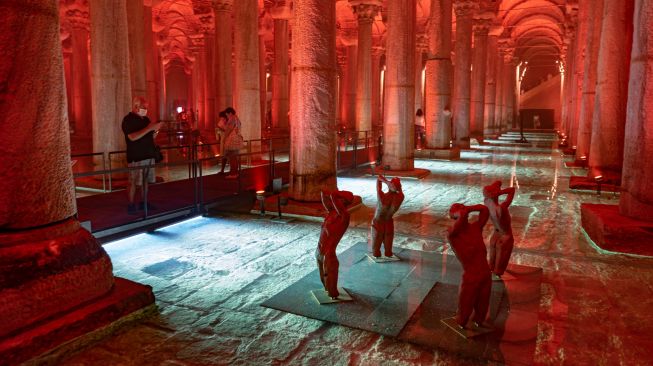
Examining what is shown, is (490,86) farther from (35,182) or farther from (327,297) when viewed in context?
(35,182)

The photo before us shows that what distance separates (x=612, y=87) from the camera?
366 inches

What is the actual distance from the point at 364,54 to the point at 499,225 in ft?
62.8

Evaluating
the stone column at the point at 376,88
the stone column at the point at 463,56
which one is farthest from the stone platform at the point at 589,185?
the stone column at the point at 376,88

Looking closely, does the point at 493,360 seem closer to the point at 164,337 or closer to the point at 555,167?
the point at 164,337

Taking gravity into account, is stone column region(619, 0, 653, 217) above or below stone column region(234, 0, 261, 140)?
below

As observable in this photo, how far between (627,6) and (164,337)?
30.6 feet

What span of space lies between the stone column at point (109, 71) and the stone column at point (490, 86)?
22350 millimetres

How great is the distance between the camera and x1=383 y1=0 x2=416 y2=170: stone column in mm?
11812

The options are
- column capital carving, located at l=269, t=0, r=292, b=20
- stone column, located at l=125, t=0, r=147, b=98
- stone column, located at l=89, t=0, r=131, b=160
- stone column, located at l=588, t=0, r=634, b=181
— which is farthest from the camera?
column capital carving, located at l=269, t=0, r=292, b=20

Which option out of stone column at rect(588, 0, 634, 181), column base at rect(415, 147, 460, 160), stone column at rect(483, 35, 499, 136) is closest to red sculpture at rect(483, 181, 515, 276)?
stone column at rect(588, 0, 634, 181)

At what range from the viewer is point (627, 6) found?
29.2 ft

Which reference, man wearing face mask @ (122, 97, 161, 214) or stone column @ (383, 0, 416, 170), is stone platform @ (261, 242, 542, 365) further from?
stone column @ (383, 0, 416, 170)

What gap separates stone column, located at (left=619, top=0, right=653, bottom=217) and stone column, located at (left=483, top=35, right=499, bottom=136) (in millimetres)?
22796

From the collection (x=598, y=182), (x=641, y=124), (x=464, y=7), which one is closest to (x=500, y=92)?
(x=464, y=7)
